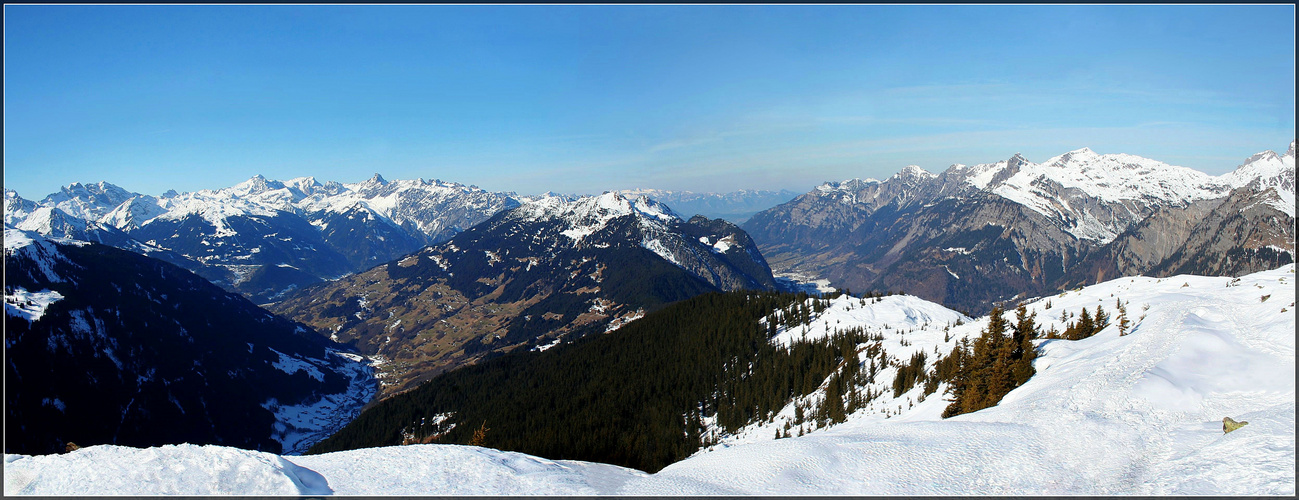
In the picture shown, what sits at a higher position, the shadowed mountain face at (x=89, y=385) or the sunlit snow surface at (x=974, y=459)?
the sunlit snow surface at (x=974, y=459)

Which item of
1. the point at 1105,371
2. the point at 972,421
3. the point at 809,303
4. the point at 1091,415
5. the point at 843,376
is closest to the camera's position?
the point at 1091,415

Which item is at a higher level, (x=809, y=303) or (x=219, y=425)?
(x=809, y=303)

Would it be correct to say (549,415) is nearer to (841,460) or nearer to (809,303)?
(809,303)

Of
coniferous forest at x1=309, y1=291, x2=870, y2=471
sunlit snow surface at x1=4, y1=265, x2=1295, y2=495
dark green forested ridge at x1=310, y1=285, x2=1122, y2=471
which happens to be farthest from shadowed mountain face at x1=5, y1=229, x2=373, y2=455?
sunlit snow surface at x1=4, y1=265, x2=1295, y2=495

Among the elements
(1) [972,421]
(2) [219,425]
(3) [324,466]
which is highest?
(3) [324,466]

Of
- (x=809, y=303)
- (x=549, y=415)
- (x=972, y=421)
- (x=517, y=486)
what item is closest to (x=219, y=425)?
(x=549, y=415)

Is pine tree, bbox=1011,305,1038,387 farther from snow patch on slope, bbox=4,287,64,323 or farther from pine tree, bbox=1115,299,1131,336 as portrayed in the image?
snow patch on slope, bbox=4,287,64,323

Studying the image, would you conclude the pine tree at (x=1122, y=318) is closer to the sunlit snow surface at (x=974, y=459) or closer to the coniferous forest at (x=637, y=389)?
the sunlit snow surface at (x=974, y=459)

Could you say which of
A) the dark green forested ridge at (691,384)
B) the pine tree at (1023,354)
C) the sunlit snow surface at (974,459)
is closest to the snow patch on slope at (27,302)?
the dark green forested ridge at (691,384)

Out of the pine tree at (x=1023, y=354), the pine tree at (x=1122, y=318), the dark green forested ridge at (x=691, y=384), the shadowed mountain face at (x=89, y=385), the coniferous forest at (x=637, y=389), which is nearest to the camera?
the pine tree at (x=1023, y=354)
